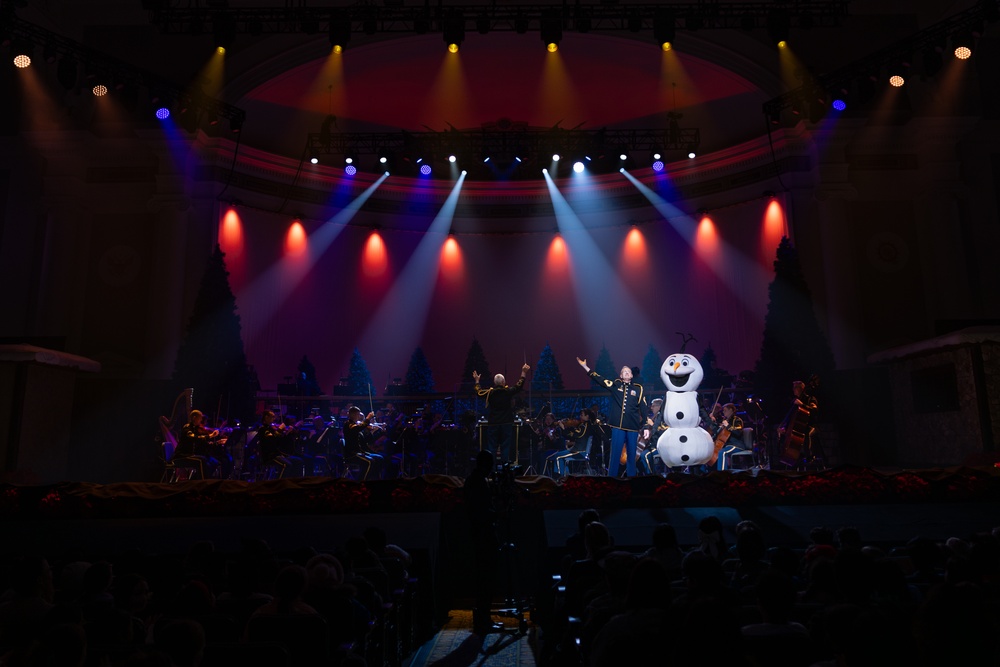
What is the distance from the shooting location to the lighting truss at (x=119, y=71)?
44.8 feet

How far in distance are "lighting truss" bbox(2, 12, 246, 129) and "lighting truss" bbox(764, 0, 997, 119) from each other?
466 inches

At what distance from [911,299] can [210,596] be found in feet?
55.7

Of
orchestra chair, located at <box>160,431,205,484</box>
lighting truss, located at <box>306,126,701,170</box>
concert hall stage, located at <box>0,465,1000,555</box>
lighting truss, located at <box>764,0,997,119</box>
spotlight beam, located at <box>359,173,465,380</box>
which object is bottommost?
concert hall stage, located at <box>0,465,1000,555</box>

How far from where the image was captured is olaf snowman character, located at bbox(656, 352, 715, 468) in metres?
10.7

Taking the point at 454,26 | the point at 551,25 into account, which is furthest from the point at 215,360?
the point at 551,25

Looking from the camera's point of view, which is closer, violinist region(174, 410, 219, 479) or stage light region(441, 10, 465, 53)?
violinist region(174, 410, 219, 479)

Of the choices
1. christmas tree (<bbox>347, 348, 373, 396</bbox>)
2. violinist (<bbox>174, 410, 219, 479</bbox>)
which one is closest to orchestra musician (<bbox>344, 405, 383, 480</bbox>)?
violinist (<bbox>174, 410, 219, 479</bbox>)

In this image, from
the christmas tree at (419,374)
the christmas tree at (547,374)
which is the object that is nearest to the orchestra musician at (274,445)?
the christmas tree at (419,374)

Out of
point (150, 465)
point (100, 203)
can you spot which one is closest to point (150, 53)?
point (100, 203)

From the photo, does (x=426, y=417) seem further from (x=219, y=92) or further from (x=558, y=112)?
(x=558, y=112)

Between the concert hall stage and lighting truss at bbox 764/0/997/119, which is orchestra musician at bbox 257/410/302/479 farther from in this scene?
lighting truss at bbox 764/0/997/119

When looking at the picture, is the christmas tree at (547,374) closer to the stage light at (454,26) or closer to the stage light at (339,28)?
the stage light at (454,26)

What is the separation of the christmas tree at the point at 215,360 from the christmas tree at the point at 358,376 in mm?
3085

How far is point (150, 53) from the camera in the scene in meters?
18.3
